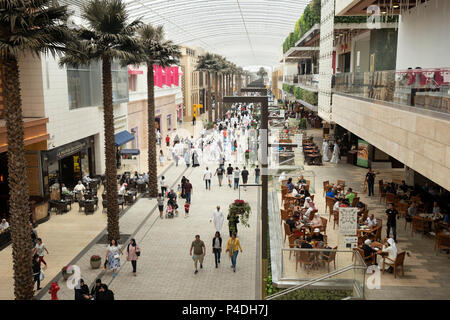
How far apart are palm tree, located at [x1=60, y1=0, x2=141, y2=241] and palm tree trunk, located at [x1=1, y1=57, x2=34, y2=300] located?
5.18 metres

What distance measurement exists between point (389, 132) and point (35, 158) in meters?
15.7

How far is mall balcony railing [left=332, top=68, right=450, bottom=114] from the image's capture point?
10.8 metres

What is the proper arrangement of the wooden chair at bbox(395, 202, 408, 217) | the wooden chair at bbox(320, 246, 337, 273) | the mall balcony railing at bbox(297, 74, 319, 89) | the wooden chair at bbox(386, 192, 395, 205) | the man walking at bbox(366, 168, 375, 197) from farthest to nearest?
the mall balcony railing at bbox(297, 74, 319, 89) < the man walking at bbox(366, 168, 375, 197) < the wooden chair at bbox(386, 192, 395, 205) < the wooden chair at bbox(395, 202, 408, 217) < the wooden chair at bbox(320, 246, 337, 273)

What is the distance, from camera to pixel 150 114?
24875mm

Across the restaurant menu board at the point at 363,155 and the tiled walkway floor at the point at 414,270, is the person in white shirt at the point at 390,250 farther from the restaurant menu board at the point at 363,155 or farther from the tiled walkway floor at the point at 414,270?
the restaurant menu board at the point at 363,155

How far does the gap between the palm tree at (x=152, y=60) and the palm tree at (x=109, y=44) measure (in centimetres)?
665

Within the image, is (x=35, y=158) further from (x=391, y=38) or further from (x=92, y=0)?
(x=391, y=38)

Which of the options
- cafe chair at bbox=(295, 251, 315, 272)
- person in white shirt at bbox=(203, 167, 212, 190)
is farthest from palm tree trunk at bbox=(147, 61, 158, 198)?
cafe chair at bbox=(295, 251, 315, 272)

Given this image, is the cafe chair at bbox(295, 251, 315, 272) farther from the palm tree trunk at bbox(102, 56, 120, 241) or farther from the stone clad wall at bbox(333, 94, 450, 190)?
the palm tree trunk at bbox(102, 56, 120, 241)

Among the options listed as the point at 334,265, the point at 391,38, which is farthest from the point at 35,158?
the point at 391,38

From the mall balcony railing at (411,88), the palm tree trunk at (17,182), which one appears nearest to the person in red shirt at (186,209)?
the mall balcony railing at (411,88)

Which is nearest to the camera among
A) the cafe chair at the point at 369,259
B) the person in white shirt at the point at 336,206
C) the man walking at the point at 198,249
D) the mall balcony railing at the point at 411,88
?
the mall balcony railing at the point at 411,88

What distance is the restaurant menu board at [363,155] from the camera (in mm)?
30375

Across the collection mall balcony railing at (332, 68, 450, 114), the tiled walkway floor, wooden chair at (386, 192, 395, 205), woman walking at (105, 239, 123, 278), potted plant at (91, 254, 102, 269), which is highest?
mall balcony railing at (332, 68, 450, 114)
